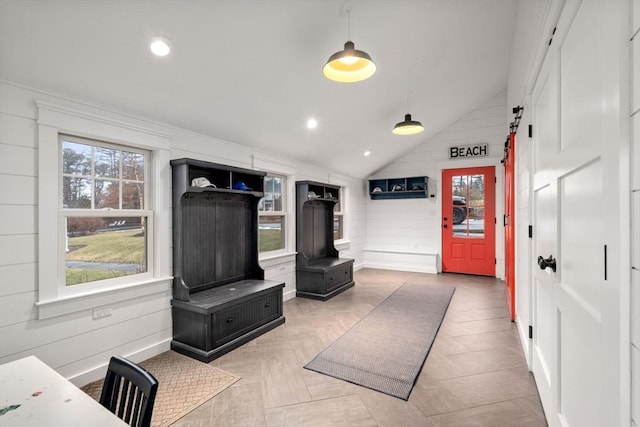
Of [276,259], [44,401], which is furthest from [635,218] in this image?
[276,259]

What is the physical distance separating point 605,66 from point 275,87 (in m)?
2.70

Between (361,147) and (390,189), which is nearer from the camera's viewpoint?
(361,147)

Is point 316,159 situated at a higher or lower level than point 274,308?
higher

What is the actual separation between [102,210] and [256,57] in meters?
1.86

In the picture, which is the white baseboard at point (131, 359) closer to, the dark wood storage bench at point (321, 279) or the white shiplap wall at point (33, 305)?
the white shiplap wall at point (33, 305)

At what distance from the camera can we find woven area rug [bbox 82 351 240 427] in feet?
6.75

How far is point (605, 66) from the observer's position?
97cm

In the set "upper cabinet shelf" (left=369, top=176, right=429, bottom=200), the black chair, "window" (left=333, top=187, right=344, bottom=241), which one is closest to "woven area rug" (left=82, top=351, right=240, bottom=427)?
the black chair

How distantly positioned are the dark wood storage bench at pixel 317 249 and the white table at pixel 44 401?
3.57m

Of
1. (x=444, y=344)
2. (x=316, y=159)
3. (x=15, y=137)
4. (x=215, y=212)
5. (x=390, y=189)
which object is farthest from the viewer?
(x=390, y=189)

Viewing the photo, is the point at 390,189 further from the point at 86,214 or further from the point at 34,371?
the point at 34,371

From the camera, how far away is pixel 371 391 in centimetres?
227

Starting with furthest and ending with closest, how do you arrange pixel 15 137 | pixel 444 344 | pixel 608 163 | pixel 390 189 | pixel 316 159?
pixel 390 189 < pixel 316 159 < pixel 444 344 < pixel 15 137 < pixel 608 163

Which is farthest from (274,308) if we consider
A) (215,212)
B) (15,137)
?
(15,137)
